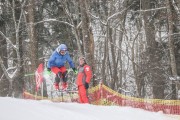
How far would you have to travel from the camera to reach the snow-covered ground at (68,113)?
884 cm

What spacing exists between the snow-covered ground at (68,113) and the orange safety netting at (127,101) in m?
1.45

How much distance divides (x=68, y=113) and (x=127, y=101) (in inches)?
147

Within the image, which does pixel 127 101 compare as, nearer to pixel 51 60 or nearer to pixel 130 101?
pixel 130 101

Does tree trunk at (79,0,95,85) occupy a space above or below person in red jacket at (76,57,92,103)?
above

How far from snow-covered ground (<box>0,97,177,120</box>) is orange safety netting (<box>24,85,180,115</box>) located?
4.76 ft

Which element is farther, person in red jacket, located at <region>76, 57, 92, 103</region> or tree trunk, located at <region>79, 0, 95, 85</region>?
Answer: tree trunk, located at <region>79, 0, 95, 85</region>

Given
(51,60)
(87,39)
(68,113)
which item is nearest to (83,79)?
(51,60)

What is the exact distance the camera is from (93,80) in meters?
16.1

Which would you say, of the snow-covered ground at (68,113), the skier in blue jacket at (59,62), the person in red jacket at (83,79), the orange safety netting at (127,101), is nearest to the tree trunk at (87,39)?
the orange safety netting at (127,101)

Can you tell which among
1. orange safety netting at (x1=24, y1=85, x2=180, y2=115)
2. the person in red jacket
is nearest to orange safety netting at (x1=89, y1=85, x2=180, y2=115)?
orange safety netting at (x1=24, y1=85, x2=180, y2=115)

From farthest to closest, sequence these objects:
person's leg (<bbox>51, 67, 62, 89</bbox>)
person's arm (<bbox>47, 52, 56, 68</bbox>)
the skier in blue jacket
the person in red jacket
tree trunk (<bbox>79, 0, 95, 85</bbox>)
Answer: tree trunk (<bbox>79, 0, 95, 85</bbox>) → person's leg (<bbox>51, 67, 62, 89</bbox>) → person's arm (<bbox>47, 52, 56, 68</bbox>) → the skier in blue jacket → the person in red jacket

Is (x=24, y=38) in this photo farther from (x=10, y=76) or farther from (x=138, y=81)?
(x=138, y=81)

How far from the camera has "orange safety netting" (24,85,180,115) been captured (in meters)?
11.2

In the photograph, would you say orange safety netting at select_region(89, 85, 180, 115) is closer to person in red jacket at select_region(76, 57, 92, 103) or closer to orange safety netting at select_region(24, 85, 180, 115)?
orange safety netting at select_region(24, 85, 180, 115)
